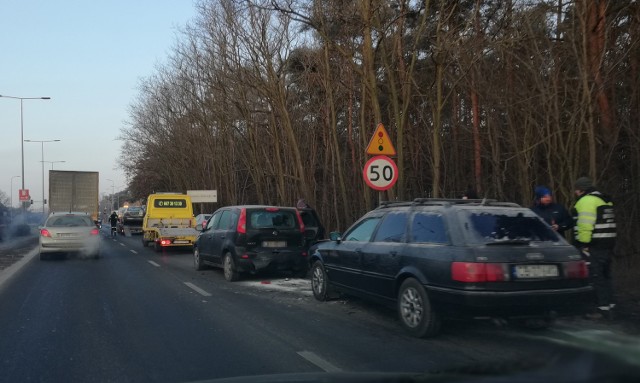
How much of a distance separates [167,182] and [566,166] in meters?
50.9

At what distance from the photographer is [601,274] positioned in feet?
26.0

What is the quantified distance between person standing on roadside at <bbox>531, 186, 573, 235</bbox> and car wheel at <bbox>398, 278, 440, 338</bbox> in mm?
2713

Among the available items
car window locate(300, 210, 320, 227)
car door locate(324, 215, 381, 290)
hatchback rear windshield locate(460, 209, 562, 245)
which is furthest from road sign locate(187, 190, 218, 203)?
hatchback rear windshield locate(460, 209, 562, 245)

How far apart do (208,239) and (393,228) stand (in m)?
7.60

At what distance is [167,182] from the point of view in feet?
197

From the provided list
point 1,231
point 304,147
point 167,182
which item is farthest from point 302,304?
point 167,182

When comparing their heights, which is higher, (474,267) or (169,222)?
(169,222)

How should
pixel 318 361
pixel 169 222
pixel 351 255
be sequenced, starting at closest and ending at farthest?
pixel 318 361
pixel 351 255
pixel 169 222

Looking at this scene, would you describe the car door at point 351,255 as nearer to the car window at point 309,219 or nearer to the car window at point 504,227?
the car window at point 504,227

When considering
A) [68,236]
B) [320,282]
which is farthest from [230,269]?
[68,236]

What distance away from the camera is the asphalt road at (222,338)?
5.66 meters

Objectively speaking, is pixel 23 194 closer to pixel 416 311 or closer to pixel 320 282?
pixel 320 282

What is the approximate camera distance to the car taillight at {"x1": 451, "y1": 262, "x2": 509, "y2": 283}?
634cm

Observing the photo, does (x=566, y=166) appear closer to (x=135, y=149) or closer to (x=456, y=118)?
(x=456, y=118)
